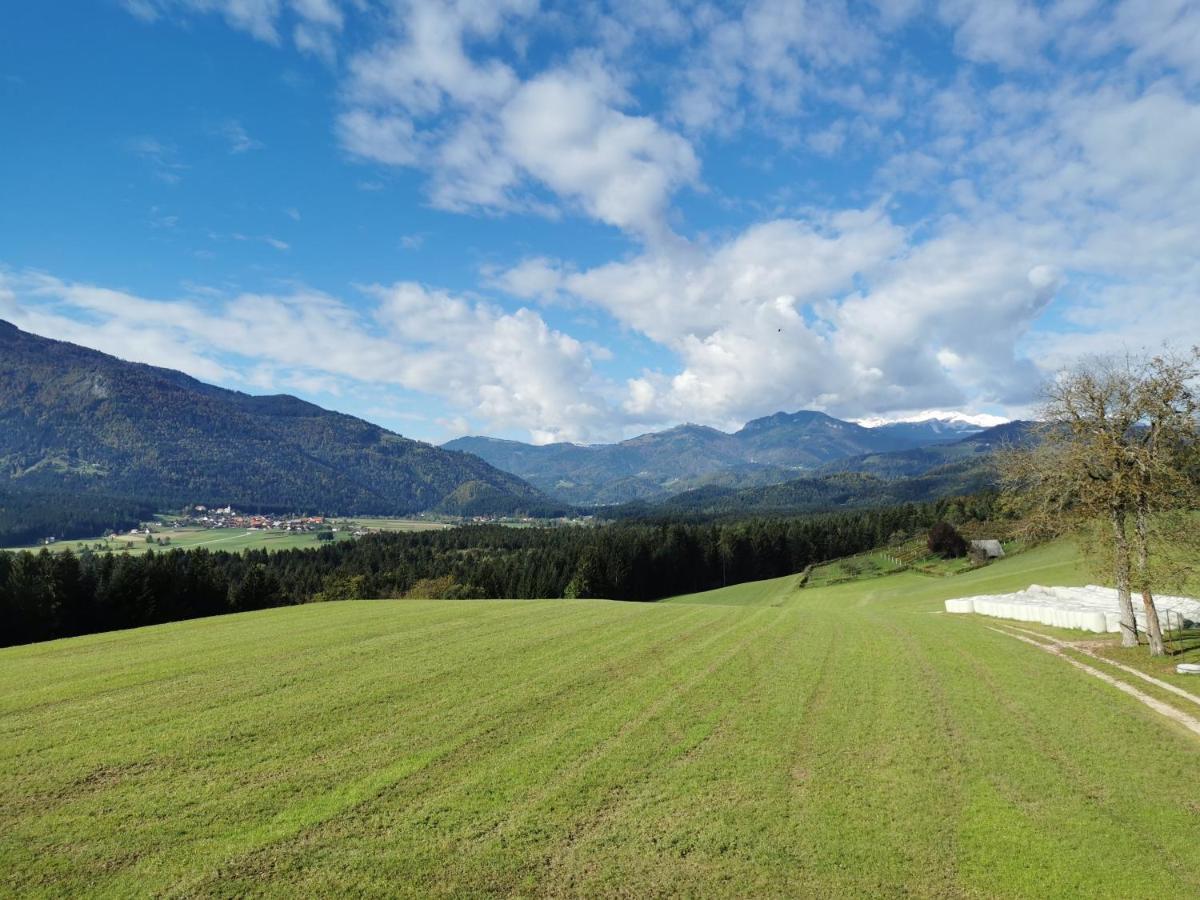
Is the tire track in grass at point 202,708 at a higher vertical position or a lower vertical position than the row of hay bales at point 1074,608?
lower

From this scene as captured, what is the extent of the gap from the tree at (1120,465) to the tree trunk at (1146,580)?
3cm

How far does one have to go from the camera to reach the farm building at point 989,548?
9350cm

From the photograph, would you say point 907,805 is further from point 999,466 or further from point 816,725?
point 999,466

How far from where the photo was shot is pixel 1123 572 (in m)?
25.9

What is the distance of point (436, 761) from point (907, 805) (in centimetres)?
985

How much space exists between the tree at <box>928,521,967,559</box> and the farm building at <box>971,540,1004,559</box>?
5090mm

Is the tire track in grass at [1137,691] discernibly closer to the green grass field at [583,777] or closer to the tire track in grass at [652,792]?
the green grass field at [583,777]

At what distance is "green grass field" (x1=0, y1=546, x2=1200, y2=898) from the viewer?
9398 millimetres

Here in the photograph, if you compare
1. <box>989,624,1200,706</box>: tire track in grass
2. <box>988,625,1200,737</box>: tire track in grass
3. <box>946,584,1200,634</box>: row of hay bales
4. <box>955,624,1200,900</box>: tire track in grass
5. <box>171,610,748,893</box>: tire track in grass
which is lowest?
<box>955,624,1200,900</box>: tire track in grass

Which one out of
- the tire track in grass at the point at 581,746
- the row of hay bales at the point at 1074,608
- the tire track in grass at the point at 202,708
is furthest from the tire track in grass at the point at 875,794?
the row of hay bales at the point at 1074,608

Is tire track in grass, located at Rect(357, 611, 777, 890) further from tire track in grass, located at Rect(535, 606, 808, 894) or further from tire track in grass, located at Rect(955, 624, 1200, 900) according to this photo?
tire track in grass, located at Rect(955, 624, 1200, 900)

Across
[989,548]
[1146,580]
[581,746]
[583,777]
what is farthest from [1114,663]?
[989,548]

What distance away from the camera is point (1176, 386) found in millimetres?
24891

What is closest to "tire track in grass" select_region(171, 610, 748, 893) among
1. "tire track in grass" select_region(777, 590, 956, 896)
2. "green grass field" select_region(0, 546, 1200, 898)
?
"green grass field" select_region(0, 546, 1200, 898)
